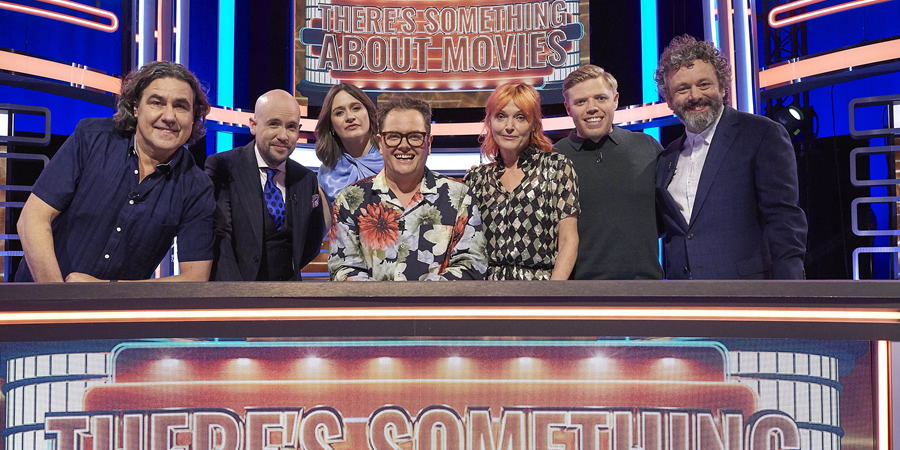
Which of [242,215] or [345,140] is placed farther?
[345,140]

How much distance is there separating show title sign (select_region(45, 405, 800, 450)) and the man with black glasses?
50 centimetres

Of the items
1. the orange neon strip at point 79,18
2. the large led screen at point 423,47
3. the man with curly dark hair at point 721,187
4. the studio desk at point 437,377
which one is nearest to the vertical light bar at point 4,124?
the orange neon strip at point 79,18

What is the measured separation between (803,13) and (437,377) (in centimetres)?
404

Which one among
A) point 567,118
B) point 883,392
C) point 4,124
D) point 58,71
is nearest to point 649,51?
point 567,118

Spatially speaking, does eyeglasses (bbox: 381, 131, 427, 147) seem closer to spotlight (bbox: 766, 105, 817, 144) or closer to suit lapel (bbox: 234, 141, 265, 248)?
suit lapel (bbox: 234, 141, 265, 248)

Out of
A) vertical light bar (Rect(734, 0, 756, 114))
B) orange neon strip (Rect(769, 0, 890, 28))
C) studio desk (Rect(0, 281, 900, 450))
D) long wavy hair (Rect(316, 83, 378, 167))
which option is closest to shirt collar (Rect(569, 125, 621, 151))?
long wavy hair (Rect(316, 83, 378, 167))

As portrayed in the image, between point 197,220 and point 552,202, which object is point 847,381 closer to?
point 552,202

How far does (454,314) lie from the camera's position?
1625mm

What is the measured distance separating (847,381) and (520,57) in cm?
348

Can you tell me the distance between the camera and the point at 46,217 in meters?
2.11

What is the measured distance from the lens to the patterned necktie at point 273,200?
2.66 metres

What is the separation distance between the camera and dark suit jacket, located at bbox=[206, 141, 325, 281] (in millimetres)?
2604

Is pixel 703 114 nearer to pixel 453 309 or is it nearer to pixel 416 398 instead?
pixel 453 309

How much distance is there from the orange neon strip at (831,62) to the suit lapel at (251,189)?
3.45 m
